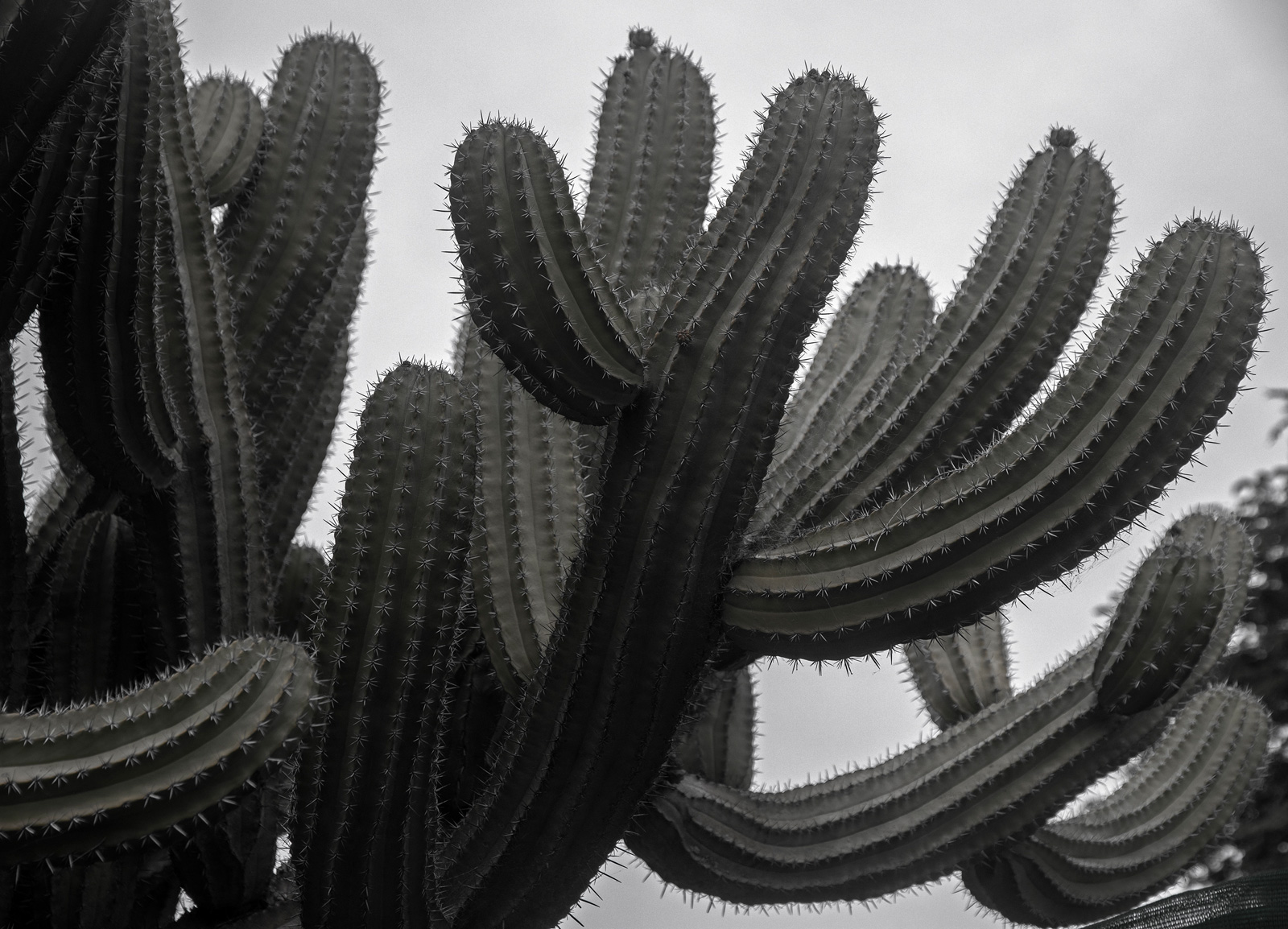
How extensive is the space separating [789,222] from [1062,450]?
→ 0.75m

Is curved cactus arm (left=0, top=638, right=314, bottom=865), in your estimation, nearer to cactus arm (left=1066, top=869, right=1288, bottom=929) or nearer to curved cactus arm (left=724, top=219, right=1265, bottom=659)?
curved cactus arm (left=724, top=219, right=1265, bottom=659)

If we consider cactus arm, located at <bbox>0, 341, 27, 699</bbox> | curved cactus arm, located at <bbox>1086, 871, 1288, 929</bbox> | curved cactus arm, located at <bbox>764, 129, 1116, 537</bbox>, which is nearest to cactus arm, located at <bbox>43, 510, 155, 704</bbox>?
cactus arm, located at <bbox>0, 341, 27, 699</bbox>

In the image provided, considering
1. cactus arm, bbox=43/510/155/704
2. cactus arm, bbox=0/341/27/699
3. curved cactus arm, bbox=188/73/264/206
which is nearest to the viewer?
cactus arm, bbox=0/341/27/699

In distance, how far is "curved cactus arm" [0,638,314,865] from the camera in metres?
2.13

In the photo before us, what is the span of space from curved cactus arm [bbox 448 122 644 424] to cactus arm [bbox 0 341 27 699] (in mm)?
1563

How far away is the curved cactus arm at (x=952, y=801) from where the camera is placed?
11.0ft

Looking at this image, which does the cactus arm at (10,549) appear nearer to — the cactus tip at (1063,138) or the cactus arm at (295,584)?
the cactus arm at (295,584)

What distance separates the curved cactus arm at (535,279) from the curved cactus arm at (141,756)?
2.62 feet

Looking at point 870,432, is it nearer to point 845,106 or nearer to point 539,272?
point 845,106

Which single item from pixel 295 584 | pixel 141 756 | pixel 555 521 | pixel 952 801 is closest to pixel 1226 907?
pixel 952 801

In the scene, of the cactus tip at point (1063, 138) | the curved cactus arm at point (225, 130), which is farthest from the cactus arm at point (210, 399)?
the cactus tip at point (1063, 138)

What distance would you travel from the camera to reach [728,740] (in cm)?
414

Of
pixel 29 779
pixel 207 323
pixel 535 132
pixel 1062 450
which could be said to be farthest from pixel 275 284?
pixel 1062 450

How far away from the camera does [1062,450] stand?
2633 mm
